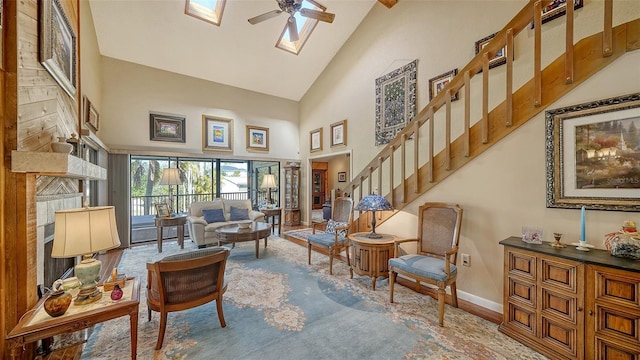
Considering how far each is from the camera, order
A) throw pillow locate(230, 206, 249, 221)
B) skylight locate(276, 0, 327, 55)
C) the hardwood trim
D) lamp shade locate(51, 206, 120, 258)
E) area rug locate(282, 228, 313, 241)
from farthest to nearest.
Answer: area rug locate(282, 228, 313, 241) → skylight locate(276, 0, 327, 55) → throw pillow locate(230, 206, 249, 221) → the hardwood trim → lamp shade locate(51, 206, 120, 258)

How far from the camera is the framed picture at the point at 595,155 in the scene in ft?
6.14

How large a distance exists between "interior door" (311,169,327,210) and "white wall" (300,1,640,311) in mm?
5006

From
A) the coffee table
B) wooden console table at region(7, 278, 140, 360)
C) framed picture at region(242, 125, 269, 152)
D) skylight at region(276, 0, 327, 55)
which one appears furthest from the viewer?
framed picture at region(242, 125, 269, 152)

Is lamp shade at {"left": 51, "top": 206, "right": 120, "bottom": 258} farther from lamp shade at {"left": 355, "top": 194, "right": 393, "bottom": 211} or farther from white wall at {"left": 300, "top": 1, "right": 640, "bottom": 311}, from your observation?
white wall at {"left": 300, "top": 1, "right": 640, "bottom": 311}

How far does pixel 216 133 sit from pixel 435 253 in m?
5.67

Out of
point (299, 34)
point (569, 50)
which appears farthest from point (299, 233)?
point (569, 50)

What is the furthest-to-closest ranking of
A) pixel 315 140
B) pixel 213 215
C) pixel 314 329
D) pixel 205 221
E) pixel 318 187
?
pixel 318 187 → pixel 315 140 → pixel 213 215 → pixel 205 221 → pixel 314 329

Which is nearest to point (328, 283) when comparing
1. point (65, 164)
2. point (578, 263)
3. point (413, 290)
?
point (413, 290)

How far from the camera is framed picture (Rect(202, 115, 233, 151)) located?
605 centimetres

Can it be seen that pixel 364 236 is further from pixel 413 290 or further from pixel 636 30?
pixel 636 30

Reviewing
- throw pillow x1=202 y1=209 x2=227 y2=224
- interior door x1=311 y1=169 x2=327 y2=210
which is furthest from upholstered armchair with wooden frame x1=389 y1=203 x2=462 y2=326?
interior door x1=311 y1=169 x2=327 y2=210

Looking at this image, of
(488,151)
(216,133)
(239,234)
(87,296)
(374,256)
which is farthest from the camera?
(216,133)

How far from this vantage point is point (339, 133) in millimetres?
6145

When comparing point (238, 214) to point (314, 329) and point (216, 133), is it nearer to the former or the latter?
point (216, 133)
